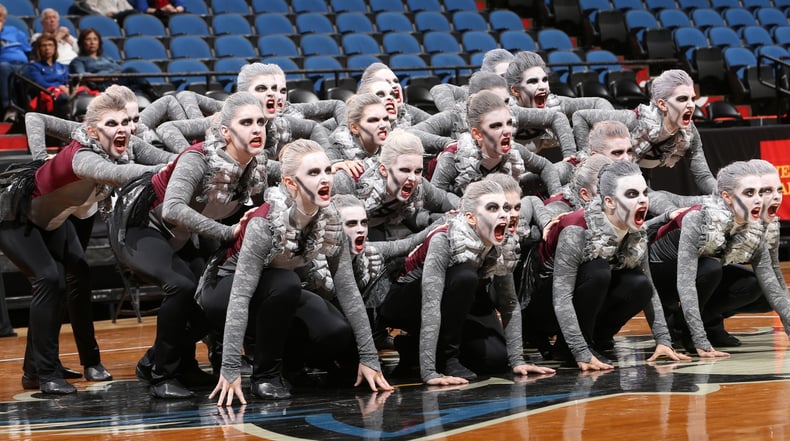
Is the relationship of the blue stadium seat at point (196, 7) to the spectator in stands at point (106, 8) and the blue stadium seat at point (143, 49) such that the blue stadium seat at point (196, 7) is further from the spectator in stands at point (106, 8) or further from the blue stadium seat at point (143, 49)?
the blue stadium seat at point (143, 49)

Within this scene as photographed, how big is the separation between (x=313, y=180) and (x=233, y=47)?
608cm

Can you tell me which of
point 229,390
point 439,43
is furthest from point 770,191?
point 439,43

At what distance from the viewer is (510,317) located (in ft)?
15.7

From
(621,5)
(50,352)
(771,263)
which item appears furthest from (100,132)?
(621,5)

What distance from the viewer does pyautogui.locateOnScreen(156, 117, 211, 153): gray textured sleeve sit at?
5590mm

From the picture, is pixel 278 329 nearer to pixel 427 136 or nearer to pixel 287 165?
pixel 287 165

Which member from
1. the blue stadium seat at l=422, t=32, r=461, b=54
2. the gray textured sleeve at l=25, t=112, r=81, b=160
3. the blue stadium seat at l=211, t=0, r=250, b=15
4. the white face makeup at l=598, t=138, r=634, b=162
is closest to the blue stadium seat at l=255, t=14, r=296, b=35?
the blue stadium seat at l=211, t=0, r=250, b=15

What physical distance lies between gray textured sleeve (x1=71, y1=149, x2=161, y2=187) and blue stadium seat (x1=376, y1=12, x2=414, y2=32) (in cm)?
662

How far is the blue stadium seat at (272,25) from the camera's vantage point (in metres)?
10.7

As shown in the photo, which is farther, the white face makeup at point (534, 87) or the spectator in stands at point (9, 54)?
the spectator in stands at point (9, 54)

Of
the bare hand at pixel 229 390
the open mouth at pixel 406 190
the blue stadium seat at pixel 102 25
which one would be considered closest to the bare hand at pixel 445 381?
the bare hand at pixel 229 390

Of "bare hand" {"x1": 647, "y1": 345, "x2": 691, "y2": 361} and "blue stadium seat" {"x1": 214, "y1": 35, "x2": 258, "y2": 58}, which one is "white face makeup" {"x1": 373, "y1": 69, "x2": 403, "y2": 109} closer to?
"bare hand" {"x1": 647, "y1": 345, "x2": 691, "y2": 361}

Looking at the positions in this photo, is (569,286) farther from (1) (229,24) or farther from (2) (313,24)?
(2) (313,24)

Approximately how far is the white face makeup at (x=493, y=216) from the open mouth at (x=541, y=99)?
5.15 ft
